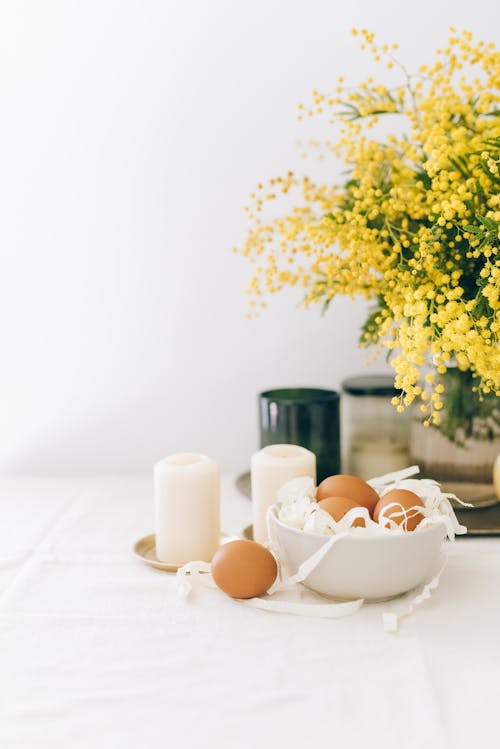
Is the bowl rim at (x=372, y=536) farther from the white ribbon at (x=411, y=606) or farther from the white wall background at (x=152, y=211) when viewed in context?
the white wall background at (x=152, y=211)

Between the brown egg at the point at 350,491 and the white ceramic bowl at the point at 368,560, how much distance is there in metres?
0.09

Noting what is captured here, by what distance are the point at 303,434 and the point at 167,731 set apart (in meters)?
0.56

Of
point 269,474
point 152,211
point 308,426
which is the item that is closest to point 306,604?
point 269,474

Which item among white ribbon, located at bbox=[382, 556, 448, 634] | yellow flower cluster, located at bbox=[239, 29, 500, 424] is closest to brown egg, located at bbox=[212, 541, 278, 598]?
white ribbon, located at bbox=[382, 556, 448, 634]

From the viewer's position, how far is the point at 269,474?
1.00 metres

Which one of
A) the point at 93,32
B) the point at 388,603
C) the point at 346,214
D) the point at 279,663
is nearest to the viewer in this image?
the point at 279,663

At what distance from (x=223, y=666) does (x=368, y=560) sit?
0.61 feet

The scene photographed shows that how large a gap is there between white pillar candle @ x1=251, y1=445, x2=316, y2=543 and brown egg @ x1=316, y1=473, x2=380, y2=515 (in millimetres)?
66

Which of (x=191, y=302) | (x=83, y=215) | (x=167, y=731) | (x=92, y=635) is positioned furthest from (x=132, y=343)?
(x=167, y=731)

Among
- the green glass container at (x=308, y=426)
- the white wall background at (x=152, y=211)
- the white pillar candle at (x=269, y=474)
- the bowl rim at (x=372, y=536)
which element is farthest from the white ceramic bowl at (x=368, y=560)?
the white wall background at (x=152, y=211)

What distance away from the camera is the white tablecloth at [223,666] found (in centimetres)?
65

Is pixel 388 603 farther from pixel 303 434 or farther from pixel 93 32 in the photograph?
pixel 93 32

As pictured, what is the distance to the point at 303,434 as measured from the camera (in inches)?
45.1

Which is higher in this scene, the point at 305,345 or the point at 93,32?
the point at 93,32
